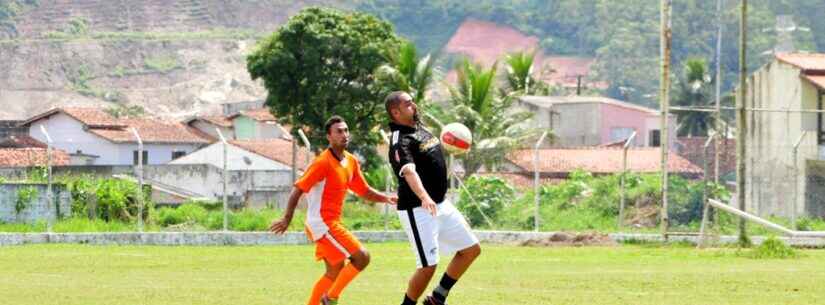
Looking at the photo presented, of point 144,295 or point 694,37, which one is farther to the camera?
point 694,37

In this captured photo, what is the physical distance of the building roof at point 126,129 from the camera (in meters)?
82.5

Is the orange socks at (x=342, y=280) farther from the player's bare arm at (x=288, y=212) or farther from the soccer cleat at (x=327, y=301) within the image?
the player's bare arm at (x=288, y=212)

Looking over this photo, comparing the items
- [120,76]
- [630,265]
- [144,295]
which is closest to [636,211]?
[630,265]

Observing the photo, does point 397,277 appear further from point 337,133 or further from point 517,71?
point 517,71

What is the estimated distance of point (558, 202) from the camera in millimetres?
34094

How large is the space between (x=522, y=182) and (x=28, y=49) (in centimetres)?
15338

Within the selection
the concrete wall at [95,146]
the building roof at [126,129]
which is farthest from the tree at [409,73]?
the building roof at [126,129]

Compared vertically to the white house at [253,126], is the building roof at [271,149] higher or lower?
lower

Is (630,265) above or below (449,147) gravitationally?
below

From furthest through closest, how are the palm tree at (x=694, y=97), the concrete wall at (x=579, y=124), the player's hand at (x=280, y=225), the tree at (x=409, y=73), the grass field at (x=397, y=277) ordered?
the palm tree at (x=694, y=97)
the concrete wall at (x=579, y=124)
the tree at (x=409, y=73)
the grass field at (x=397, y=277)
the player's hand at (x=280, y=225)

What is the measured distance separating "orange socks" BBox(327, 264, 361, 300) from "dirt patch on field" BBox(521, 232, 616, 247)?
48.9 feet

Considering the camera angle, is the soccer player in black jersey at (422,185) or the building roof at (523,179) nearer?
the soccer player in black jersey at (422,185)

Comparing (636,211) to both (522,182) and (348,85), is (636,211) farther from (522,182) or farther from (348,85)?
(348,85)

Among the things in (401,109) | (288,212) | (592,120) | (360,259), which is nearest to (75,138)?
(592,120)
